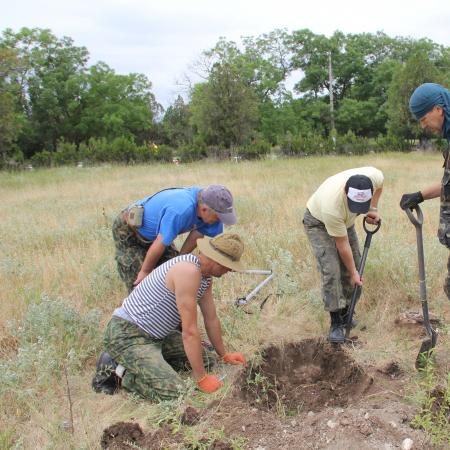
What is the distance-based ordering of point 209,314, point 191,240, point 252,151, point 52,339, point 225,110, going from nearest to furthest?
point 209,314, point 52,339, point 191,240, point 252,151, point 225,110

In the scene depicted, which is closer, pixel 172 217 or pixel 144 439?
pixel 144 439

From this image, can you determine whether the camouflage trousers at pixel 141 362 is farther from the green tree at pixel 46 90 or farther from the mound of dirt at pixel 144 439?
the green tree at pixel 46 90

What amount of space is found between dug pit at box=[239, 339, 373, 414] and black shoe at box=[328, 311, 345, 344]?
0.05m

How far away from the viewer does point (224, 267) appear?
325 centimetres

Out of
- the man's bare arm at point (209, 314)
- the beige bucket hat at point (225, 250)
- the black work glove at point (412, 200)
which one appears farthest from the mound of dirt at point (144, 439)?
the black work glove at point (412, 200)

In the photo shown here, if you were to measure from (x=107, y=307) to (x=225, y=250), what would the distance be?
2.19 m

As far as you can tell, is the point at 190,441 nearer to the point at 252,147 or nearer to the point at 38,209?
the point at 38,209

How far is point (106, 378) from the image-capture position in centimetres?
356

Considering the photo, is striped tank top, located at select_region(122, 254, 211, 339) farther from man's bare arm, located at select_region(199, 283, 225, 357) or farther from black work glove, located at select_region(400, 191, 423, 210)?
black work glove, located at select_region(400, 191, 423, 210)

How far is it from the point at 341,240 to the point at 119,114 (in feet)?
110

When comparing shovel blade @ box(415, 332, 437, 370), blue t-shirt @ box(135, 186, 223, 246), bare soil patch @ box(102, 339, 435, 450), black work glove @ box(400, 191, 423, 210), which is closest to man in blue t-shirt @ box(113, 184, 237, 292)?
blue t-shirt @ box(135, 186, 223, 246)

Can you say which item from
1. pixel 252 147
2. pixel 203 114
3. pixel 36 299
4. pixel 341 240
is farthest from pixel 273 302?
pixel 203 114

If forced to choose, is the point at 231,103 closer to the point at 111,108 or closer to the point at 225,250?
the point at 111,108

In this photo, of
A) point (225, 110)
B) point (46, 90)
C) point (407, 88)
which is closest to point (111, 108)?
point (46, 90)
